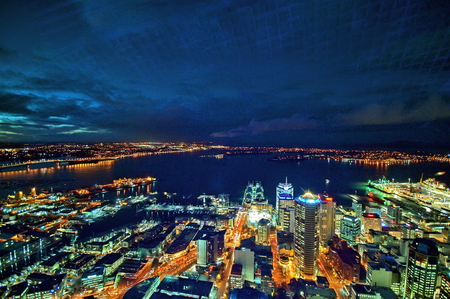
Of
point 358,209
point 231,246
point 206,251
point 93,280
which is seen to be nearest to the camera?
point 93,280

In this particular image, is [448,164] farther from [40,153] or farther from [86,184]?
[40,153]

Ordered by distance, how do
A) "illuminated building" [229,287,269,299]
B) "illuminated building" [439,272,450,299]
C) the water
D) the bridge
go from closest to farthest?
"illuminated building" [229,287,269,299]
"illuminated building" [439,272,450,299]
the water
the bridge

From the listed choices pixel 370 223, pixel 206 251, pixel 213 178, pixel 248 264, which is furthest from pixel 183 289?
pixel 213 178

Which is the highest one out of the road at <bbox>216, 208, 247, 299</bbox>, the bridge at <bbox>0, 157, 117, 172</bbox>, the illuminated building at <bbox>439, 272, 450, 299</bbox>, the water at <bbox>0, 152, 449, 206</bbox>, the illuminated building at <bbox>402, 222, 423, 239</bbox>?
the bridge at <bbox>0, 157, 117, 172</bbox>

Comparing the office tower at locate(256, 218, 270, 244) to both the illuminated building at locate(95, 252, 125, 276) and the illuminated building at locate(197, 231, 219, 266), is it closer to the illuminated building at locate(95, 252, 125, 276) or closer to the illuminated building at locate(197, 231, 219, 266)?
the illuminated building at locate(197, 231, 219, 266)

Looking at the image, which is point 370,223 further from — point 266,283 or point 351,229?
point 266,283

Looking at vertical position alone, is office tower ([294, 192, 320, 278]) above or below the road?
above

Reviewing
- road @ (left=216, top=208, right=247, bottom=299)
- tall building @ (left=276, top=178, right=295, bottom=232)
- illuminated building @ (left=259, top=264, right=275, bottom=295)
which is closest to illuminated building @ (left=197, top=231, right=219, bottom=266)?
road @ (left=216, top=208, right=247, bottom=299)

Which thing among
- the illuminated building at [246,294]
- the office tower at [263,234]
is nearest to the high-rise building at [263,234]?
the office tower at [263,234]
